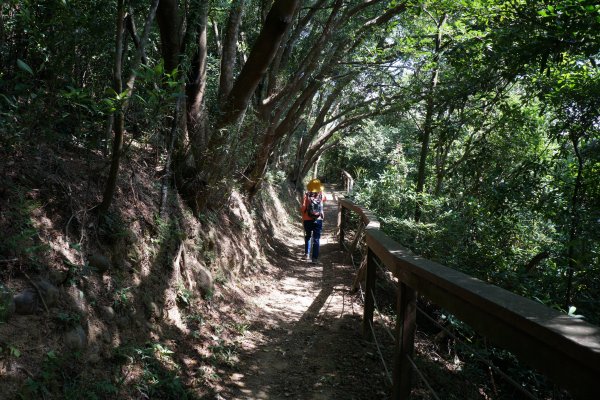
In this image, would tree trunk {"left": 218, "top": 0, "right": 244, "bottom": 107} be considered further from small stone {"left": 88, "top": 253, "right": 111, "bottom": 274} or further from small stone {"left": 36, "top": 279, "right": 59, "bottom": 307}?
small stone {"left": 36, "top": 279, "right": 59, "bottom": 307}

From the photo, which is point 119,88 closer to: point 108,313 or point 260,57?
point 108,313

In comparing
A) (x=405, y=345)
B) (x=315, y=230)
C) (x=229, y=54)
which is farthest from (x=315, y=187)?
(x=405, y=345)

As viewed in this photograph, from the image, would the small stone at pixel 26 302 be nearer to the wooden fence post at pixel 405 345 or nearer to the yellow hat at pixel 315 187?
the wooden fence post at pixel 405 345

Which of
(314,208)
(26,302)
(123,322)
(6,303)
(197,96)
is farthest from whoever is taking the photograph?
(314,208)

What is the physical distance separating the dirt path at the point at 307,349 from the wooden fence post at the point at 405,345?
81 centimetres

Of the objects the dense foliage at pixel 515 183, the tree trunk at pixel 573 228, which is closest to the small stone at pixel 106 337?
the dense foliage at pixel 515 183

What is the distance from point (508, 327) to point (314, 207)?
761 cm

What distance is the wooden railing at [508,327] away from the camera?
56.2 inches

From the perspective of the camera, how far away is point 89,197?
4004 millimetres

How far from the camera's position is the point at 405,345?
318cm

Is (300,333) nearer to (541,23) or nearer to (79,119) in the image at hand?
(79,119)

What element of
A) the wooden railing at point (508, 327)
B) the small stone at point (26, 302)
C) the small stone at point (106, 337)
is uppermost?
the wooden railing at point (508, 327)

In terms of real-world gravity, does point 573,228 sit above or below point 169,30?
below

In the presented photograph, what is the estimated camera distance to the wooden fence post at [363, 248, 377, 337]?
15.8 feet
